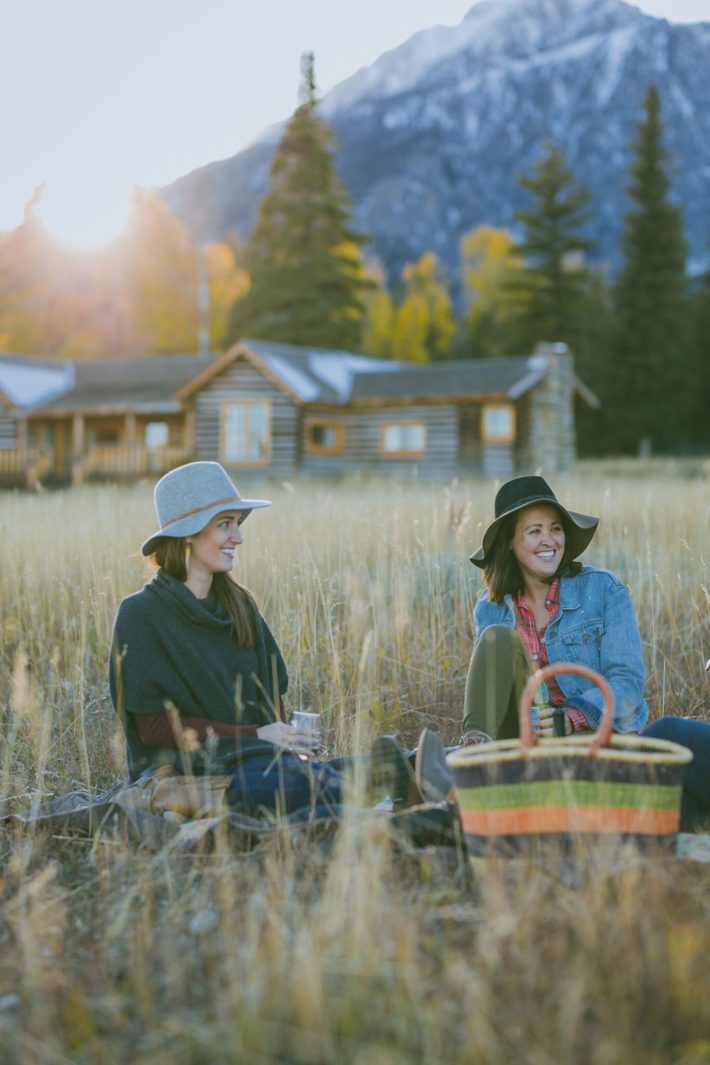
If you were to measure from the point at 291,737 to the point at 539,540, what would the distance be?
114 cm

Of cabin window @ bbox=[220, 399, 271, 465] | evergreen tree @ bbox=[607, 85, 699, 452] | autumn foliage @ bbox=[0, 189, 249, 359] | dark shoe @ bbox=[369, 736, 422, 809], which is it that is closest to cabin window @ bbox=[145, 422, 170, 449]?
cabin window @ bbox=[220, 399, 271, 465]

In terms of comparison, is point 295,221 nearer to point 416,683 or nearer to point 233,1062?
point 416,683

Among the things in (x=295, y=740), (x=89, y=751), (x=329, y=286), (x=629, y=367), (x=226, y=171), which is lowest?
(x=89, y=751)

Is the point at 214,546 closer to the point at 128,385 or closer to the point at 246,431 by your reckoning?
the point at 246,431

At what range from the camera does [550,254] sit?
3716 cm

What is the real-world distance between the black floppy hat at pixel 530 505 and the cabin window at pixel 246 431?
20.4 metres

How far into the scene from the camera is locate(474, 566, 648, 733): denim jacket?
3451 mm

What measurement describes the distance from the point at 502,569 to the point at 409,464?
20738 millimetres

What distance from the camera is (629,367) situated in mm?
34625

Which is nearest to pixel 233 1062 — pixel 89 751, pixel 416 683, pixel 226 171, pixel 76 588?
pixel 89 751

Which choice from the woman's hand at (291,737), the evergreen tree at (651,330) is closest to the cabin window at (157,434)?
the evergreen tree at (651,330)

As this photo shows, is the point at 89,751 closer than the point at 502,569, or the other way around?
the point at 502,569

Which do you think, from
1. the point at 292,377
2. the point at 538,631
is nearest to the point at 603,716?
the point at 538,631

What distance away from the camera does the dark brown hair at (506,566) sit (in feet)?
12.5
